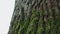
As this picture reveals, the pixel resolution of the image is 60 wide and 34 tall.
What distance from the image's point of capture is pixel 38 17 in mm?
1369

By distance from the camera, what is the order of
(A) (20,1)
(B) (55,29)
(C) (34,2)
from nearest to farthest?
(B) (55,29)
(C) (34,2)
(A) (20,1)

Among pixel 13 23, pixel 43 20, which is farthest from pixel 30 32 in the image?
pixel 13 23

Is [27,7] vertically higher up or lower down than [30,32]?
higher up

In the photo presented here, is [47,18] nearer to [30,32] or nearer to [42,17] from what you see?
[42,17]

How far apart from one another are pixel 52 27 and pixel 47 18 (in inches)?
2.8

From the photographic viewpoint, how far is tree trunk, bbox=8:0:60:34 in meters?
1.33

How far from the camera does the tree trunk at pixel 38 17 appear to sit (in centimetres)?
133

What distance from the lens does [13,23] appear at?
1571 millimetres

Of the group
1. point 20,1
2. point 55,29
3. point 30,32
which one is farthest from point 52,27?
point 20,1

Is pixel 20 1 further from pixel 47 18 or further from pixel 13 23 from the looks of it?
pixel 47 18

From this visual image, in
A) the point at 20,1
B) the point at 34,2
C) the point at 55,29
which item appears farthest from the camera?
the point at 20,1

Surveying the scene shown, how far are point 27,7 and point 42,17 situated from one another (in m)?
0.17

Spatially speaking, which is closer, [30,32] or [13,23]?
[30,32]

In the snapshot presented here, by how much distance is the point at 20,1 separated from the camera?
1.55 meters
